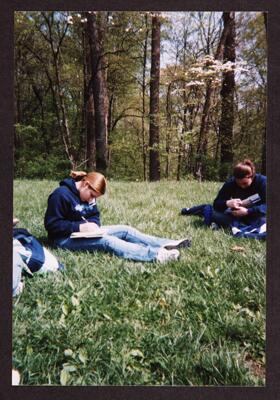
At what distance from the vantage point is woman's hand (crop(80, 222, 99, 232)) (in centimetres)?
238

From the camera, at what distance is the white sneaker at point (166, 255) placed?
91.7 inches

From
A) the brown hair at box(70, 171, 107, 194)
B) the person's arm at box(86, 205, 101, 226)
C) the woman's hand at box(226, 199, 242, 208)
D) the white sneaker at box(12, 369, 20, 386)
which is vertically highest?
the brown hair at box(70, 171, 107, 194)

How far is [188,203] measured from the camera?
95.4 inches

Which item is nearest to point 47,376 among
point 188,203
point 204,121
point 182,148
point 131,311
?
point 131,311

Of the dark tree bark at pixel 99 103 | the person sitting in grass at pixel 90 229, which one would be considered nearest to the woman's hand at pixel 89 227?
the person sitting in grass at pixel 90 229

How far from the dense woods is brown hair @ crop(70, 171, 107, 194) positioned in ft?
0.13

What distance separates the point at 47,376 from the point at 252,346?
0.90 meters

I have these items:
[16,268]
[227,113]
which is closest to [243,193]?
[227,113]

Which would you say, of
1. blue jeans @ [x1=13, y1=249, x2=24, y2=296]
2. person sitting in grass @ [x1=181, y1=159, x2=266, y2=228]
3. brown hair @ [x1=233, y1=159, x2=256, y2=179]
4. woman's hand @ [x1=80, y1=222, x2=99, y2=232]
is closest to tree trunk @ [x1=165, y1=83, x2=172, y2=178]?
person sitting in grass @ [x1=181, y1=159, x2=266, y2=228]

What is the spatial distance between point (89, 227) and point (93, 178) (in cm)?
26

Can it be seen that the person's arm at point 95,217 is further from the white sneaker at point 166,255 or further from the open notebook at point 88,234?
the white sneaker at point 166,255

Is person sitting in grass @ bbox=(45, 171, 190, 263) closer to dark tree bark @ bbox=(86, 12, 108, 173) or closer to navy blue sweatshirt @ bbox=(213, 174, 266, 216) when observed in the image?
dark tree bark @ bbox=(86, 12, 108, 173)

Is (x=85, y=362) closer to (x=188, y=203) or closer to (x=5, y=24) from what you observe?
(x=188, y=203)

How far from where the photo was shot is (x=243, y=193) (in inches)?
94.8
